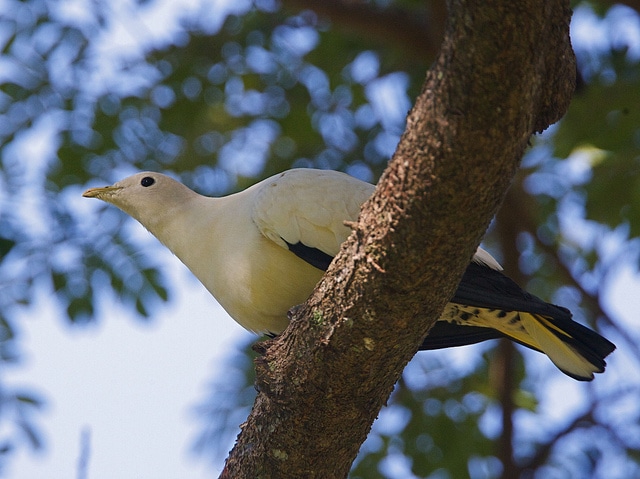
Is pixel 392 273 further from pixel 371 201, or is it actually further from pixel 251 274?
pixel 251 274

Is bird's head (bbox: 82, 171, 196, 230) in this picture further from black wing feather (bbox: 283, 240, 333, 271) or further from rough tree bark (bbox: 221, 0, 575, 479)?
rough tree bark (bbox: 221, 0, 575, 479)

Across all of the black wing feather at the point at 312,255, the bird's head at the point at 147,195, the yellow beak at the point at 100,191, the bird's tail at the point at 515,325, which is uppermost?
the bird's tail at the point at 515,325

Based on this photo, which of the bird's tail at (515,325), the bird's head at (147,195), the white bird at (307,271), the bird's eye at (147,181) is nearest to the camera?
the bird's tail at (515,325)

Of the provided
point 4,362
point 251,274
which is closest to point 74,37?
point 4,362

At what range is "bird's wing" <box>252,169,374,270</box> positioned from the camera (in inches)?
155

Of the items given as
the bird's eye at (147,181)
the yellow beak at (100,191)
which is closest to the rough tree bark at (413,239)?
the bird's eye at (147,181)

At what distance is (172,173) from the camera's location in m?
7.79

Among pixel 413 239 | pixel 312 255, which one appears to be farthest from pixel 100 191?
pixel 413 239

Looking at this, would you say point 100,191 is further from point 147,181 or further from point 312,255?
point 312,255

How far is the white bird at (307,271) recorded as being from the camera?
3.83 metres

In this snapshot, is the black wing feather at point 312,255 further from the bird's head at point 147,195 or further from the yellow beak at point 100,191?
the yellow beak at point 100,191

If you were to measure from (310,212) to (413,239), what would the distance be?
1291 millimetres

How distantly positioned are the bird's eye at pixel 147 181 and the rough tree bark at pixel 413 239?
70.8 inches

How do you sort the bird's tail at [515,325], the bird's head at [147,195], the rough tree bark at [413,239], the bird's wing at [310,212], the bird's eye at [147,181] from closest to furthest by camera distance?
the rough tree bark at [413,239] → the bird's tail at [515,325] → the bird's wing at [310,212] → the bird's head at [147,195] → the bird's eye at [147,181]
